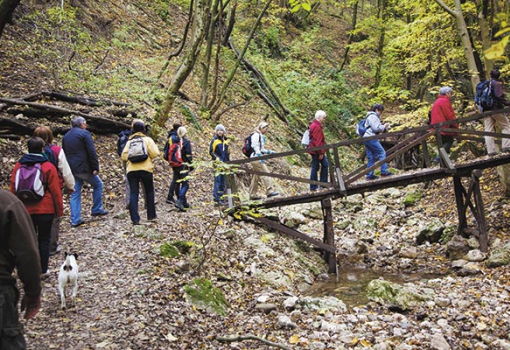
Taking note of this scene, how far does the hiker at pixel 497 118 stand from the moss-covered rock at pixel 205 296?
7064mm

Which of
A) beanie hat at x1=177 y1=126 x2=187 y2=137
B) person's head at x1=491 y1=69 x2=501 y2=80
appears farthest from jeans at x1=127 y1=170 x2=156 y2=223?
person's head at x1=491 y1=69 x2=501 y2=80

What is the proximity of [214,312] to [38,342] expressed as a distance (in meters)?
2.30

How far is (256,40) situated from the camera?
78.2 feet

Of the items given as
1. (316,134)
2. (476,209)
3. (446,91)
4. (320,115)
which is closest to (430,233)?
(476,209)

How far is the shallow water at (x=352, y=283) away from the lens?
7543mm

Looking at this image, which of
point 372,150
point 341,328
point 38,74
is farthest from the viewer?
point 38,74

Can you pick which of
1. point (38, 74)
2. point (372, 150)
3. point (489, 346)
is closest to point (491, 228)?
point (372, 150)

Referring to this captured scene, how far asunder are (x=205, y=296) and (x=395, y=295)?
10.7 feet

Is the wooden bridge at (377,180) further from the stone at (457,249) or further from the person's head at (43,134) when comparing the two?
the person's head at (43,134)

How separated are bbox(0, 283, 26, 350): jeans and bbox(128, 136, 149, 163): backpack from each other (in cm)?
471

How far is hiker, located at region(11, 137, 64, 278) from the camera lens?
5102 millimetres

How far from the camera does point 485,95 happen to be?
9164mm

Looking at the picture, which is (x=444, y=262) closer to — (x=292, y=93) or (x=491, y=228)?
(x=491, y=228)

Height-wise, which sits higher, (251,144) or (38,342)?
(251,144)
